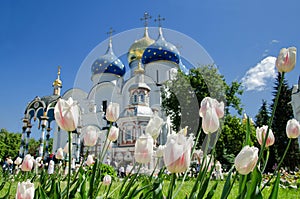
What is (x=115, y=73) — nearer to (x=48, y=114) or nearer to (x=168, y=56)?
(x=168, y=56)

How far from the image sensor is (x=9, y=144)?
3491 centimetres

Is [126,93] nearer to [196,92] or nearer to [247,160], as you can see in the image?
[196,92]

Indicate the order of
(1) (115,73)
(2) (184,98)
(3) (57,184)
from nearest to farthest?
(3) (57,184)
(2) (184,98)
(1) (115,73)

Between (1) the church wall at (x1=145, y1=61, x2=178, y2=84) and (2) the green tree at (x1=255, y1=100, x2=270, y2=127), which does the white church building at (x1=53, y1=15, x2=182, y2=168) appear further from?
(2) the green tree at (x1=255, y1=100, x2=270, y2=127)

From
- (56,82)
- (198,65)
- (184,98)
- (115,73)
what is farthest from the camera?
(115,73)

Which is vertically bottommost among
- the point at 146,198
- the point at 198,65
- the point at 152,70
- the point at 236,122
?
the point at 146,198

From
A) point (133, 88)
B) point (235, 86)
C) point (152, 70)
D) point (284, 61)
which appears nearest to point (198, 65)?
point (235, 86)

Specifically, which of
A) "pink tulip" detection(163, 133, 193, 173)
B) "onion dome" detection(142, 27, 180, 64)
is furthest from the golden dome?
"pink tulip" detection(163, 133, 193, 173)

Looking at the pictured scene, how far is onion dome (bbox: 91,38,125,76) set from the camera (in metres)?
27.5

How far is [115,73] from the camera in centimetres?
2770

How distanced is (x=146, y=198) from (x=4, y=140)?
39.1m

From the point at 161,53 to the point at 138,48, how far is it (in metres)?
3.60

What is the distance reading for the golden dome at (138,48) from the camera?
27350mm

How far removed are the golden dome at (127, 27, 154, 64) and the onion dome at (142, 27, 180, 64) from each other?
154cm
